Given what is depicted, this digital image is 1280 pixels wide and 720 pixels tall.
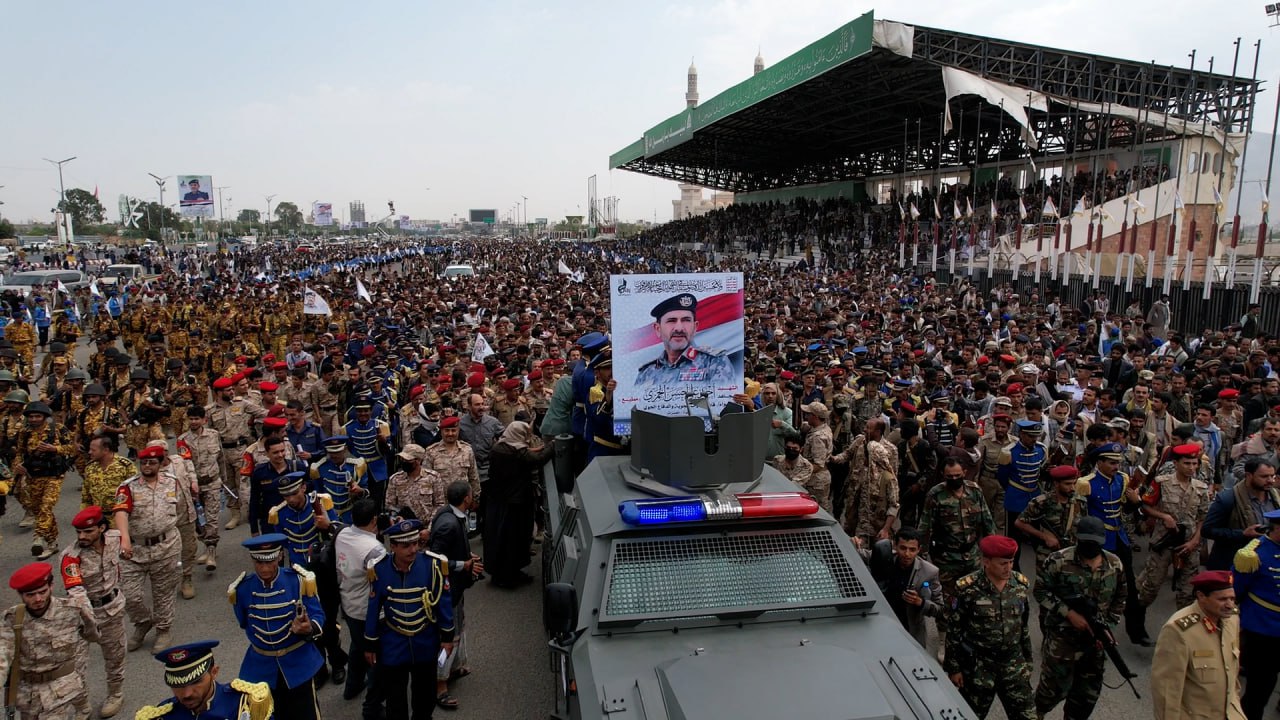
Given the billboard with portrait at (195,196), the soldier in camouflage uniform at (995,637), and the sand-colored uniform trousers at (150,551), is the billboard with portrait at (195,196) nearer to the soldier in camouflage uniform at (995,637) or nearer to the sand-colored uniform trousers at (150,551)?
the sand-colored uniform trousers at (150,551)

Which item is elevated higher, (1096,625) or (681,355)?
(681,355)

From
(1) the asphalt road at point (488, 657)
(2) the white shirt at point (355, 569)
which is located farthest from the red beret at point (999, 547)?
(2) the white shirt at point (355, 569)

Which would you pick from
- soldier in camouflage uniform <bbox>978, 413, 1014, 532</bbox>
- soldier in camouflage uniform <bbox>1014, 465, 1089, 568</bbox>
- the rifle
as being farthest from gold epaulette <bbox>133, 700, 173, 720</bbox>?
soldier in camouflage uniform <bbox>978, 413, 1014, 532</bbox>

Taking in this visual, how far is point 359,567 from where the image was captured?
5152mm

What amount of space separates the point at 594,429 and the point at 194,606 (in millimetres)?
3996

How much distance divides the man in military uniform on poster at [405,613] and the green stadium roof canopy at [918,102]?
829 inches

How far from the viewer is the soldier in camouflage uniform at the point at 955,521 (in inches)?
225

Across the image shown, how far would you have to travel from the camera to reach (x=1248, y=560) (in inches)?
187

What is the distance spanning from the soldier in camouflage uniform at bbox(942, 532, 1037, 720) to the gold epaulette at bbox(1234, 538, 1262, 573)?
156cm

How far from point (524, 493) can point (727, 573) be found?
344 centimetres

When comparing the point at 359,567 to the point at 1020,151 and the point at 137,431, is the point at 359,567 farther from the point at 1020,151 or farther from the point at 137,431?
the point at 1020,151

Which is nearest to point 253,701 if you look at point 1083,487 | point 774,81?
point 1083,487

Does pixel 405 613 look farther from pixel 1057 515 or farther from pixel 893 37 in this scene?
pixel 893 37

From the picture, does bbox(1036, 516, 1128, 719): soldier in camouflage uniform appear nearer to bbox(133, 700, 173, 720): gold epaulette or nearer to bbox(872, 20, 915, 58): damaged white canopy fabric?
bbox(133, 700, 173, 720): gold epaulette
